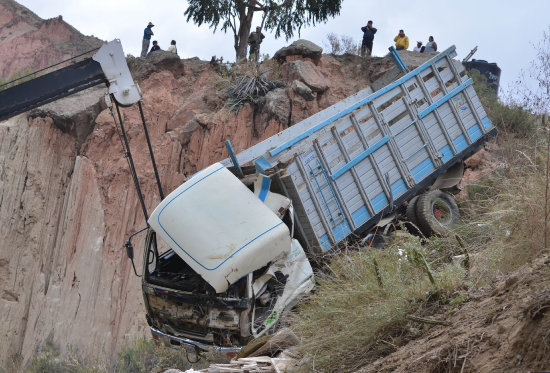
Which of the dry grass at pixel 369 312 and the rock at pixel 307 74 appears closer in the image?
the dry grass at pixel 369 312

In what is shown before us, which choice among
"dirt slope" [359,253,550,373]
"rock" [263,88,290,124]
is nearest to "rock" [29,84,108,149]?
"rock" [263,88,290,124]

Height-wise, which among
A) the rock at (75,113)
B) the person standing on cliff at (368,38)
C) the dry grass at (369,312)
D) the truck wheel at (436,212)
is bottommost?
the truck wheel at (436,212)

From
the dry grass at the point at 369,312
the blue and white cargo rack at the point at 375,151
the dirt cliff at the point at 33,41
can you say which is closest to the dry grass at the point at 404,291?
the dry grass at the point at 369,312

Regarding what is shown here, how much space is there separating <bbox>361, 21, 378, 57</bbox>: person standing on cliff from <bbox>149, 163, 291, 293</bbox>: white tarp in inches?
384

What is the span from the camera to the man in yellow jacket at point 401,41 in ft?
58.2

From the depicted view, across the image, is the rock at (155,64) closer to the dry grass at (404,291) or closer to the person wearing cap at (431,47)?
the person wearing cap at (431,47)

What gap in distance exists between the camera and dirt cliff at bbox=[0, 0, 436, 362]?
13.7 metres

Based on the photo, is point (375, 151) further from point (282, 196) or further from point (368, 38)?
point (368, 38)

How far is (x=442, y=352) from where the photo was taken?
455 cm

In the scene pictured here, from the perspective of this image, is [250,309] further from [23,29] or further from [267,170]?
[23,29]

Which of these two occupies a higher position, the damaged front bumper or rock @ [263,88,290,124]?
rock @ [263,88,290,124]

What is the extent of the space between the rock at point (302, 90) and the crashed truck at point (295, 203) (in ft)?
8.83

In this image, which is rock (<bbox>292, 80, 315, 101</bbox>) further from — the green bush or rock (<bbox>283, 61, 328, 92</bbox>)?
the green bush

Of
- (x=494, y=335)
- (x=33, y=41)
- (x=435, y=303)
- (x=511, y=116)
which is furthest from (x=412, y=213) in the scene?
(x=33, y=41)
